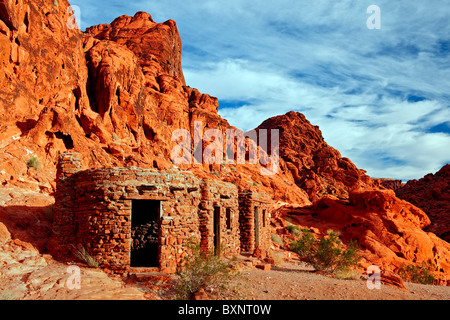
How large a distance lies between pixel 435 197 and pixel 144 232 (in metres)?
41.9

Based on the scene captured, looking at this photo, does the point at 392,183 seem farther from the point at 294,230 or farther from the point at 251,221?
the point at 251,221

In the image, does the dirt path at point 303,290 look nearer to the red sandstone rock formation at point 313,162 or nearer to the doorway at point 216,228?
the doorway at point 216,228

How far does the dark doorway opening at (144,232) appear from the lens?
1378cm

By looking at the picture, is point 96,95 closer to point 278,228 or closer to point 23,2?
point 23,2

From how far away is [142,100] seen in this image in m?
35.8

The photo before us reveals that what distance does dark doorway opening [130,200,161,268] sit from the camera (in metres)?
13.8

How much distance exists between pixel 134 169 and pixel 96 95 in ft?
73.4

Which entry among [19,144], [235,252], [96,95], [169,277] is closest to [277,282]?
[169,277]

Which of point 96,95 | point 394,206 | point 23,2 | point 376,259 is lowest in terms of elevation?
point 376,259

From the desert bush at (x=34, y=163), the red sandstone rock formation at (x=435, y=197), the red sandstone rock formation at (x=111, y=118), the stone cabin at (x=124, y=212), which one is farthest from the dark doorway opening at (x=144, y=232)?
the red sandstone rock formation at (x=435, y=197)

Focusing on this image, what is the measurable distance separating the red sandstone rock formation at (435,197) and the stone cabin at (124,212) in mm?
28845

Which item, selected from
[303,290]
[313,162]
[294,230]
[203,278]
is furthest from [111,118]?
[313,162]

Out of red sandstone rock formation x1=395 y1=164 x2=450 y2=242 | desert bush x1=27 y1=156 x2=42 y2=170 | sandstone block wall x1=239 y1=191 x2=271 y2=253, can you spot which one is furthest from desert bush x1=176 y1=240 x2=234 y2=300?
red sandstone rock formation x1=395 y1=164 x2=450 y2=242

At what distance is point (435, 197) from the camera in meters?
42.7
